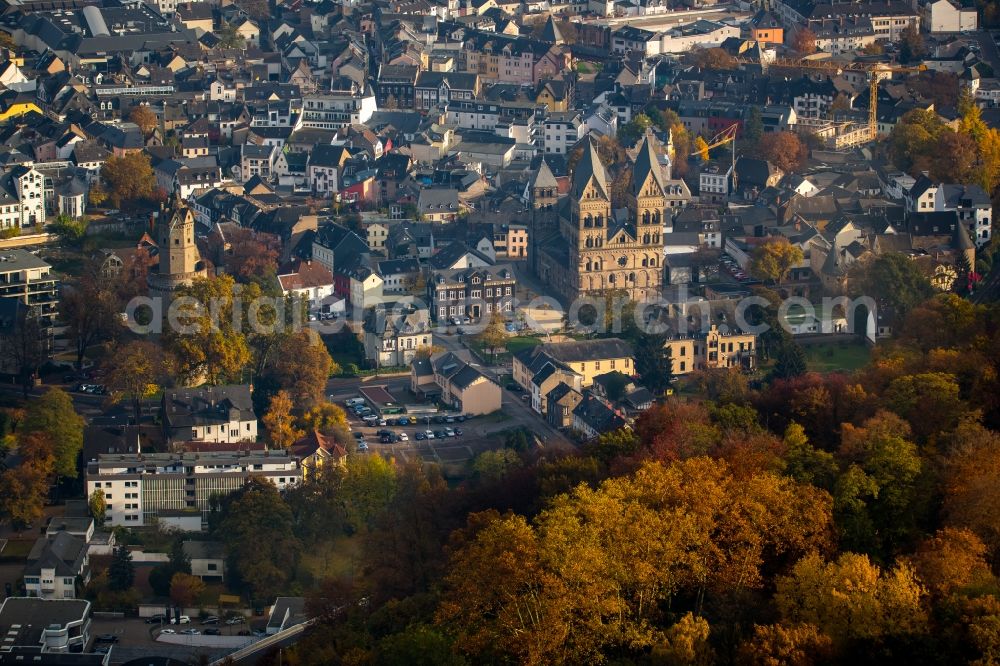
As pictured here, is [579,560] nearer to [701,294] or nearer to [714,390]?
[714,390]

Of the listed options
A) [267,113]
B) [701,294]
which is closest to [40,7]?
[267,113]

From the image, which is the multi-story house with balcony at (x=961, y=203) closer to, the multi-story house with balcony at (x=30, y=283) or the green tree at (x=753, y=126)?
the green tree at (x=753, y=126)

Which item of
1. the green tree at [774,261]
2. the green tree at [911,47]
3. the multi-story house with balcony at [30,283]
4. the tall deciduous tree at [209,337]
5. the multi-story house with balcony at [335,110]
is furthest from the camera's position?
the green tree at [911,47]

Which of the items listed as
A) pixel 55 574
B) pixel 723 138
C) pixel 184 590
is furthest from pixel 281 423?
pixel 723 138

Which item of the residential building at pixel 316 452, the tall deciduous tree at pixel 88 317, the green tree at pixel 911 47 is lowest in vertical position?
the residential building at pixel 316 452

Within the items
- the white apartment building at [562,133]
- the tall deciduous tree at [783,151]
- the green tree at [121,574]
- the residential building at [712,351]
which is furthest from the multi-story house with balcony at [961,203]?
the green tree at [121,574]

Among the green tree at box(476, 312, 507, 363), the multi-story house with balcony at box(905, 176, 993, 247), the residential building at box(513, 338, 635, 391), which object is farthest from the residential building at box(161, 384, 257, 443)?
the multi-story house with balcony at box(905, 176, 993, 247)
